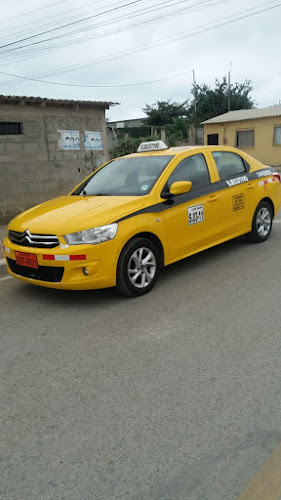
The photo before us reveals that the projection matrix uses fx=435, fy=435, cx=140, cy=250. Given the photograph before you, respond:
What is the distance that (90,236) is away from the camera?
14.2ft

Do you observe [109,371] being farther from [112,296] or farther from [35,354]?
[112,296]

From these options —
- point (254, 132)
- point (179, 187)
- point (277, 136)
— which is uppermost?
point (254, 132)

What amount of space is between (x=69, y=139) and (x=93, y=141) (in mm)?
833

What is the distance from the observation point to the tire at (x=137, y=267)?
4500 millimetres

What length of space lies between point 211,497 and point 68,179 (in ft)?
34.5

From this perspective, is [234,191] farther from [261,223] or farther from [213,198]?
[261,223]

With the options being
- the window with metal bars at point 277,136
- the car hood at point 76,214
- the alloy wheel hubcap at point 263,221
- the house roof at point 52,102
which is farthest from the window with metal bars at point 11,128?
the window with metal bars at point 277,136

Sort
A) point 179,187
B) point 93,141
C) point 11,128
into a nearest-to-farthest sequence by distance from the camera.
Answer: point 179,187 < point 11,128 < point 93,141

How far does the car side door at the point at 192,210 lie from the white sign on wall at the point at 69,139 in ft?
21.6

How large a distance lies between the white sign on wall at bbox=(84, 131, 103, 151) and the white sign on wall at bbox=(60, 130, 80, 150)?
286 millimetres

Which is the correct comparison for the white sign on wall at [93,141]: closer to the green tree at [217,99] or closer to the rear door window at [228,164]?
the rear door window at [228,164]

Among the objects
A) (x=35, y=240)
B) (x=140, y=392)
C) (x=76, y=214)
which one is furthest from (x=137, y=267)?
(x=140, y=392)

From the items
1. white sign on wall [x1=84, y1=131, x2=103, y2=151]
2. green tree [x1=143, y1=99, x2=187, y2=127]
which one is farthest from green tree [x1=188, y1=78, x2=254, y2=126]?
white sign on wall [x1=84, y1=131, x2=103, y2=151]

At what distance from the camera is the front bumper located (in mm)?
4277
